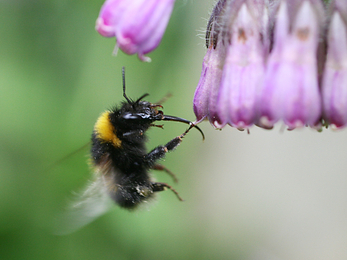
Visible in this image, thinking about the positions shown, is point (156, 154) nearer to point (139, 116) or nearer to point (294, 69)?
point (139, 116)

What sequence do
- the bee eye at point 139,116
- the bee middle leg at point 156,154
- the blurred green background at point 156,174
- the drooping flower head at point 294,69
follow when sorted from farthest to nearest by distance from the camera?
the blurred green background at point 156,174
the bee middle leg at point 156,154
the bee eye at point 139,116
the drooping flower head at point 294,69

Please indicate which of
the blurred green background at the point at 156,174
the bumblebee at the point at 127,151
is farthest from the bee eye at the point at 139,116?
the blurred green background at the point at 156,174

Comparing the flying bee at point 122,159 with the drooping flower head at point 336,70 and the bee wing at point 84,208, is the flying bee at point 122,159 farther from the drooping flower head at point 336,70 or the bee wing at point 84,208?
the drooping flower head at point 336,70

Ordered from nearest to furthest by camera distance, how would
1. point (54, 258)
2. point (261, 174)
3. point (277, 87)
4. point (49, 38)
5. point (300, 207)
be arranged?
1. point (277, 87)
2. point (54, 258)
3. point (49, 38)
4. point (300, 207)
5. point (261, 174)

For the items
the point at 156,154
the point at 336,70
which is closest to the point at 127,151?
the point at 156,154

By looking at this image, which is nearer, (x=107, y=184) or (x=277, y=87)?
(x=277, y=87)

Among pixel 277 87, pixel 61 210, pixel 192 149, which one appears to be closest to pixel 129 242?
pixel 61 210

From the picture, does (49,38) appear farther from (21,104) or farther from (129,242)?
(129,242)
